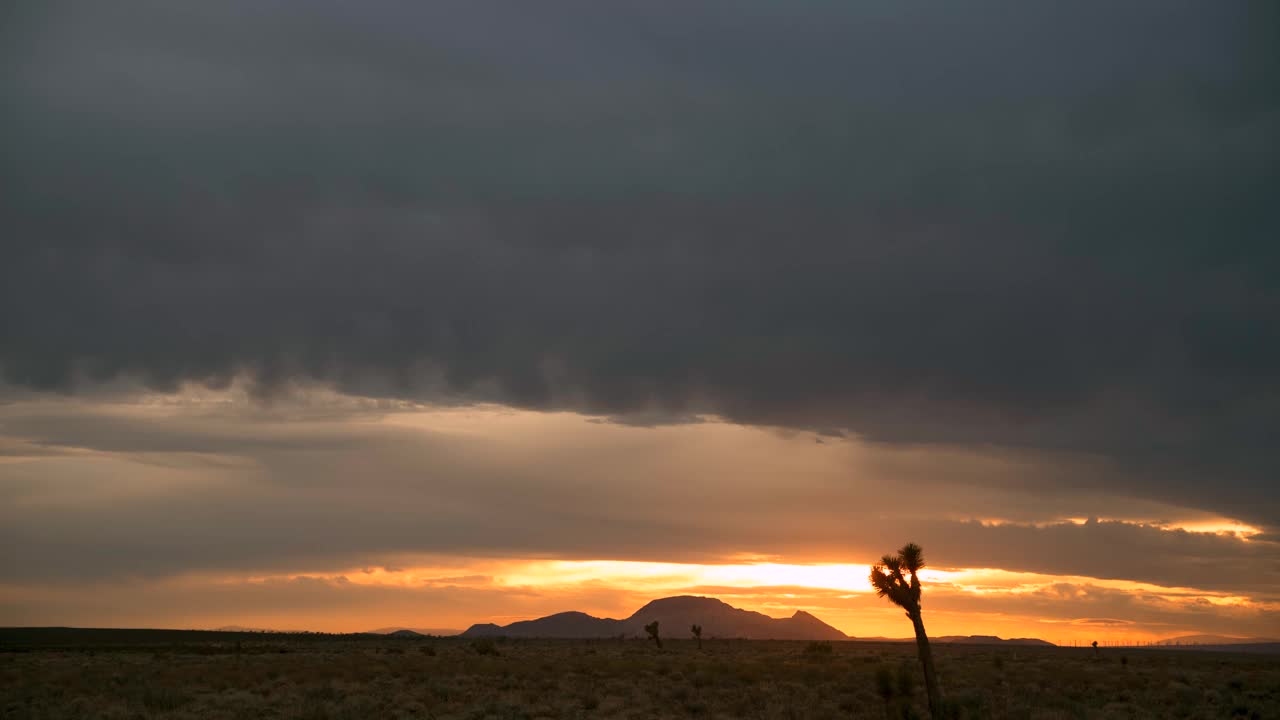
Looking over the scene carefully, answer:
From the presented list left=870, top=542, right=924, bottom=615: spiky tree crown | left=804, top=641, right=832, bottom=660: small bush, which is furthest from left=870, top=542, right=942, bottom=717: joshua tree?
left=804, top=641, right=832, bottom=660: small bush

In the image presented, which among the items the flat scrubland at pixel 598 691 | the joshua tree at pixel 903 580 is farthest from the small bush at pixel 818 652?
the joshua tree at pixel 903 580

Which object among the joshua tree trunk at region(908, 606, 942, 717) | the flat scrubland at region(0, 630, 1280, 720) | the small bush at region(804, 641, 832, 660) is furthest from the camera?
the small bush at region(804, 641, 832, 660)

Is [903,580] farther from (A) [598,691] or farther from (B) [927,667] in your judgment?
(A) [598,691]

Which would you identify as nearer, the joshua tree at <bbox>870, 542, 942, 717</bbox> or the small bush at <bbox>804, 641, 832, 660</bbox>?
the joshua tree at <bbox>870, 542, 942, 717</bbox>

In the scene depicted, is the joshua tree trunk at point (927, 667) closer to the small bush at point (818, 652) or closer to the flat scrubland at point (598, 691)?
the flat scrubland at point (598, 691)

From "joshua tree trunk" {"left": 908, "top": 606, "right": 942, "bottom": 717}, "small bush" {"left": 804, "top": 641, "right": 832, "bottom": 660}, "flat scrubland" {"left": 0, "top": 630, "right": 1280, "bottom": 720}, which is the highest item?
"joshua tree trunk" {"left": 908, "top": 606, "right": 942, "bottom": 717}

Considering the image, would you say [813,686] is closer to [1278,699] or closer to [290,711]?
[1278,699]

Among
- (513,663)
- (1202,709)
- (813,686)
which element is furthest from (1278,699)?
(513,663)

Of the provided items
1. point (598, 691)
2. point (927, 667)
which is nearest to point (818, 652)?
point (598, 691)

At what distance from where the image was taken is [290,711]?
36.5m

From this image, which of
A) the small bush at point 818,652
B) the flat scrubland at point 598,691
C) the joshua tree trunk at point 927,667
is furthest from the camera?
the small bush at point 818,652

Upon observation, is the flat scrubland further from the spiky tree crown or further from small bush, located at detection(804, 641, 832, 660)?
small bush, located at detection(804, 641, 832, 660)

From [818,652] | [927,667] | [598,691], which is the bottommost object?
[818,652]

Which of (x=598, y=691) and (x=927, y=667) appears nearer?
(x=927, y=667)
